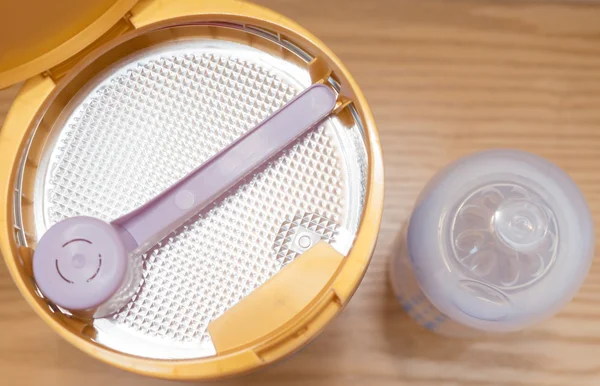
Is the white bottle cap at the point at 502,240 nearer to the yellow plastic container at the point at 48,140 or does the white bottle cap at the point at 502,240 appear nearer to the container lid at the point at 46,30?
the yellow plastic container at the point at 48,140

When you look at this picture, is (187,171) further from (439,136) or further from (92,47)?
(439,136)

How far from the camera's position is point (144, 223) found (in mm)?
368

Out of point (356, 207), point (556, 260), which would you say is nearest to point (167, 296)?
point (356, 207)

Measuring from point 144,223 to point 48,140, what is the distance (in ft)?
0.31

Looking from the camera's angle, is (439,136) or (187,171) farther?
Answer: (439,136)

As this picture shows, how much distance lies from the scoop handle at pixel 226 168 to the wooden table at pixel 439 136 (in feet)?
0.43

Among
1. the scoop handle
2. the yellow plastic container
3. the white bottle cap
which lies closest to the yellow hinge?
the yellow plastic container

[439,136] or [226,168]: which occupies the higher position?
[439,136]

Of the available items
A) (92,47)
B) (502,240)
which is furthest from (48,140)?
(502,240)

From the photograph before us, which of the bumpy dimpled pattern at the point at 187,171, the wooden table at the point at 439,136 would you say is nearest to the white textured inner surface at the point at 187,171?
the bumpy dimpled pattern at the point at 187,171

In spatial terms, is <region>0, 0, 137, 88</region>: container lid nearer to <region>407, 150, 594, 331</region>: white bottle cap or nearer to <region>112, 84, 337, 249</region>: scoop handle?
<region>112, 84, 337, 249</region>: scoop handle

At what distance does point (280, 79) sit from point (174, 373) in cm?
20

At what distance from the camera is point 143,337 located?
0.38 meters

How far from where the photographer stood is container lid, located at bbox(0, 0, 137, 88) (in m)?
0.33
